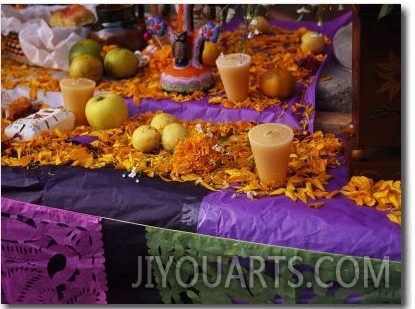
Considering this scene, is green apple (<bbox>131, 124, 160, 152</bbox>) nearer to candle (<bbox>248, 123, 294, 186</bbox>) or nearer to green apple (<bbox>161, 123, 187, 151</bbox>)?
green apple (<bbox>161, 123, 187, 151</bbox>)

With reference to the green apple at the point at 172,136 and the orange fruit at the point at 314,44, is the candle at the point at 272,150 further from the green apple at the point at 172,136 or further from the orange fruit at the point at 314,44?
the orange fruit at the point at 314,44

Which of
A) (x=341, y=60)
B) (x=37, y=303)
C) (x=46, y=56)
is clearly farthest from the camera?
(x=46, y=56)

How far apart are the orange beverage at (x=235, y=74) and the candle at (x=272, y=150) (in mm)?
396

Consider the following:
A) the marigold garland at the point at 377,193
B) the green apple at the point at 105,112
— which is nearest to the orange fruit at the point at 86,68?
the green apple at the point at 105,112

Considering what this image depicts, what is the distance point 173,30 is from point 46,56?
564 mm

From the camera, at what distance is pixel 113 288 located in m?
1.37

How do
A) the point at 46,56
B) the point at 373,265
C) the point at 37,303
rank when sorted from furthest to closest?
the point at 46,56 → the point at 37,303 → the point at 373,265

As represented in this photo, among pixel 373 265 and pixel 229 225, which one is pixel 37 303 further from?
pixel 373 265

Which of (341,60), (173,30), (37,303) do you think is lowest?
(37,303)

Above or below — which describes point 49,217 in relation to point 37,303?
above

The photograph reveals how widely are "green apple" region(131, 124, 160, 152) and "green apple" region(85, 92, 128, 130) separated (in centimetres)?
16

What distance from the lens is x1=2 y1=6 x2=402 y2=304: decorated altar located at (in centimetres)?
116

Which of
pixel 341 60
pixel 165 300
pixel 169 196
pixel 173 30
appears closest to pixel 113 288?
pixel 165 300

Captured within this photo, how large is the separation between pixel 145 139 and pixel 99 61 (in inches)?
22.5
